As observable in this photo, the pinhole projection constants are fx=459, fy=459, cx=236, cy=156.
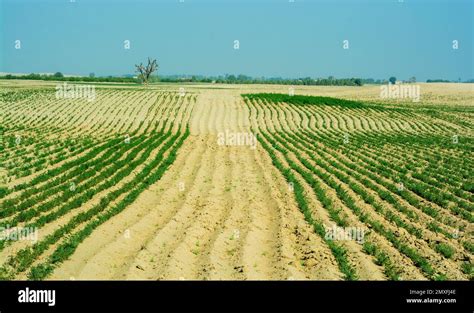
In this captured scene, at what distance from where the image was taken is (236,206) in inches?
466

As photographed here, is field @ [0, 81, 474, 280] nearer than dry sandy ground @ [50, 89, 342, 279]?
No

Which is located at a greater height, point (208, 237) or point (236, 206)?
point (236, 206)

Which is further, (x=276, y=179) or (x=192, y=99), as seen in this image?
(x=192, y=99)

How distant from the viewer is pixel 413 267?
8.42 m

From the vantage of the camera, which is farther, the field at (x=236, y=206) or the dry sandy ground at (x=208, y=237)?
the field at (x=236, y=206)

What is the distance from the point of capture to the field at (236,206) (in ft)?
26.9

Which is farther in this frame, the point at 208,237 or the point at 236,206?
the point at 236,206

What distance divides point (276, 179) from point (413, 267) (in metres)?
7.15

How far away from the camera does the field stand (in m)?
8.20

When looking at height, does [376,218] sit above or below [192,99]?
below

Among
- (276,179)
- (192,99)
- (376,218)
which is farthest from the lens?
(192,99)
